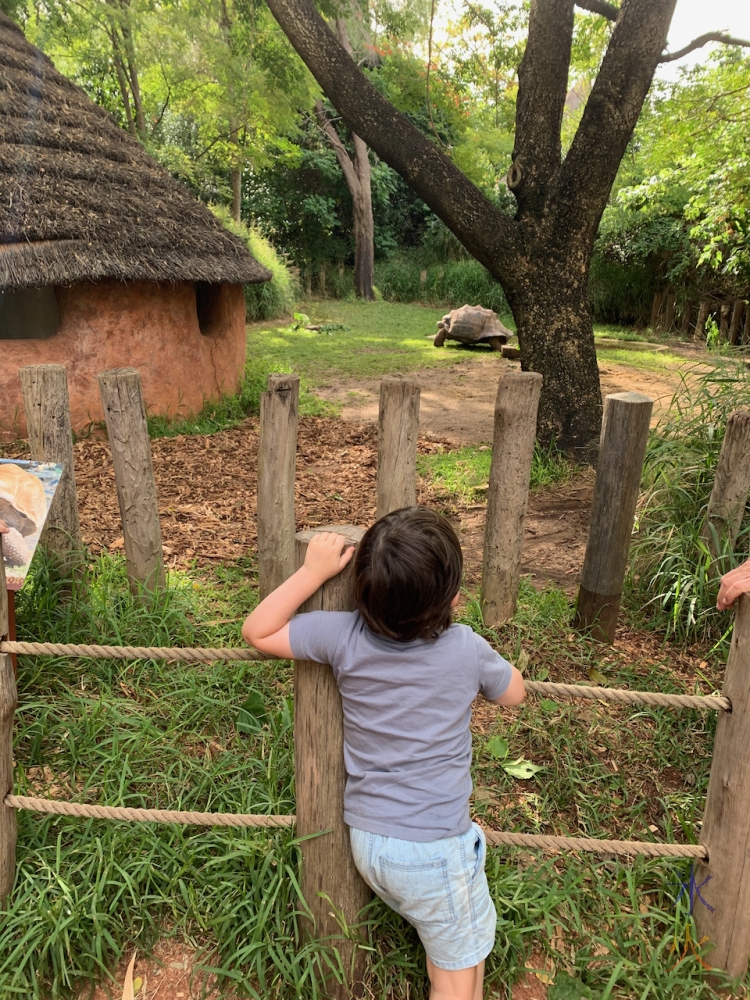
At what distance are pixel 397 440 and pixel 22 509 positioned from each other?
1.25 m

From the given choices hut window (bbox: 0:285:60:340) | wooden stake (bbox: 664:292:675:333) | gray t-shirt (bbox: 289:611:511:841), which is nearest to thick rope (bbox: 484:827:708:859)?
gray t-shirt (bbox: 289:611:511:841)

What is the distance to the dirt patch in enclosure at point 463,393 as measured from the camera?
24.4 feet

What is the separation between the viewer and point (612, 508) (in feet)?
9.85

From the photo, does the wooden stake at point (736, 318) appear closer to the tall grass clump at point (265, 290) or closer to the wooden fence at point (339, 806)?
the tall grass clump at point (265, 290)

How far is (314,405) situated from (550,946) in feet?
21.7

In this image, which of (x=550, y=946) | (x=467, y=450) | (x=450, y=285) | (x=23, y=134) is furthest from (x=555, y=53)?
(x=450, y=285)

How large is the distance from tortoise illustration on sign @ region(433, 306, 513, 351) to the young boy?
37.9 feet

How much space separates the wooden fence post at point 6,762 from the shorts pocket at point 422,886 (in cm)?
103

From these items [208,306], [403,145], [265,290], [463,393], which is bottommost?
[463,393]

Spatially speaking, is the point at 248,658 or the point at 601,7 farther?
the point at 601,7

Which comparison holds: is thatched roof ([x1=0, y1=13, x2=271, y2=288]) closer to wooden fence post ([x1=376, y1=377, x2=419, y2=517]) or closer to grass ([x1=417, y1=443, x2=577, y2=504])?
grass ([x1=417, y1=443, x2=577, y2=504])

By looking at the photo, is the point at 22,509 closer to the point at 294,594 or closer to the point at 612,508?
the point at 294,594

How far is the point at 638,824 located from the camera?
2406 millimetres

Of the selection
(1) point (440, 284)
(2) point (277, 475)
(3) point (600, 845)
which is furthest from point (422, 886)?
(1) point (440, 284)
